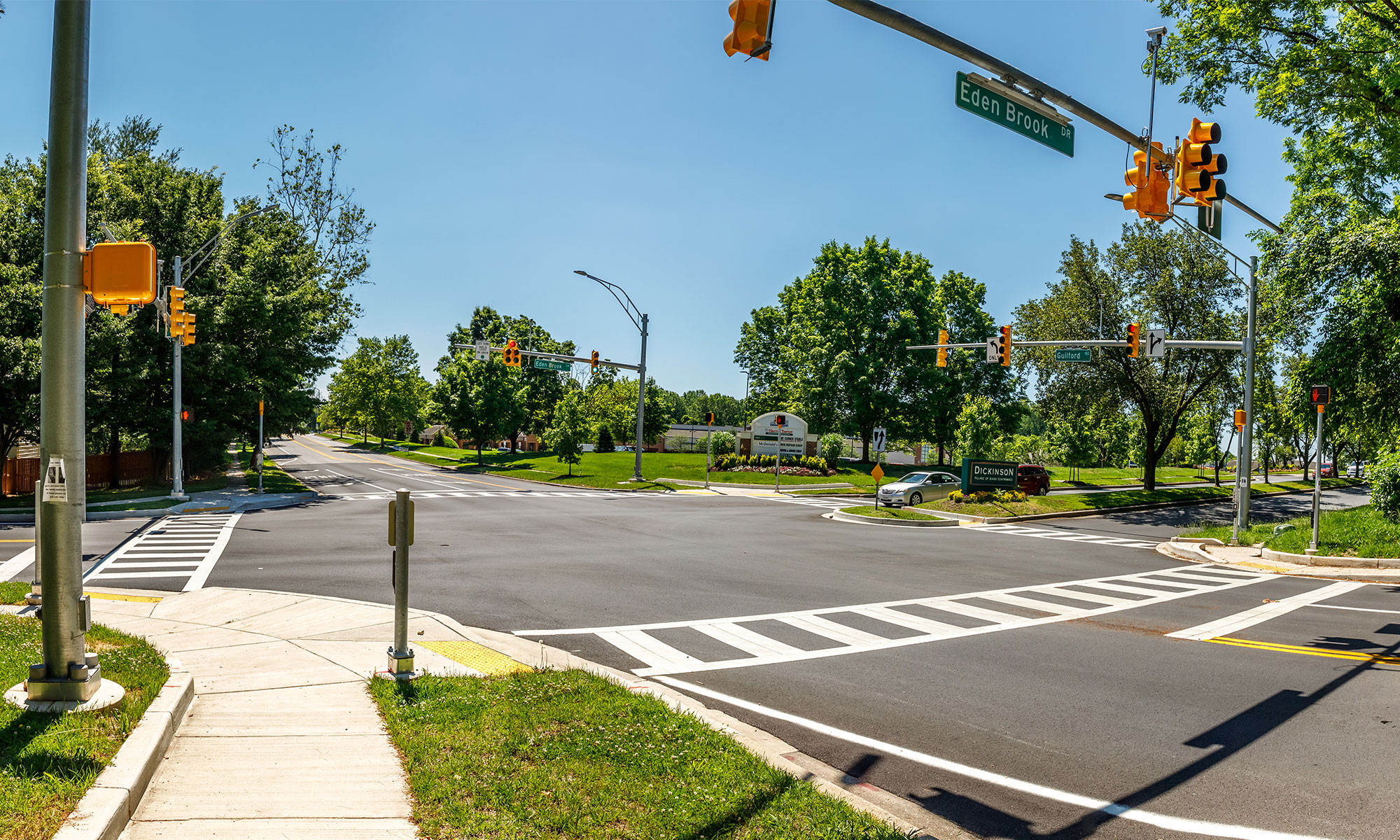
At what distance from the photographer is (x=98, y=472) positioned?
3278 cm

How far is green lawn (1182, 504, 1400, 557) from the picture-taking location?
54.5ft

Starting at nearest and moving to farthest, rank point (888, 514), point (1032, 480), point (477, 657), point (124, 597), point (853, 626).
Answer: point (477, 657), point (853, 626), point (124, 597), point (888, 514), point (1032, 480)

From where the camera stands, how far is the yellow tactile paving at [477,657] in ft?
24.0

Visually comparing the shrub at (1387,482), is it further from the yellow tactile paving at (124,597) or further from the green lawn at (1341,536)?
the yellow tactile paving at (124,597)

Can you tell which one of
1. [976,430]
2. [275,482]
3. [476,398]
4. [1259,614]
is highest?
[476,398]

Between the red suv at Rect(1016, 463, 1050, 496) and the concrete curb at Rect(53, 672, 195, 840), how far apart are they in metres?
38.2

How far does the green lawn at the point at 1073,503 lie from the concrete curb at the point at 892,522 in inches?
86.1

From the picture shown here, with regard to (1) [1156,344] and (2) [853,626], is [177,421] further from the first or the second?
(1) [1156,344]

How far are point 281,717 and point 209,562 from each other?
997cm

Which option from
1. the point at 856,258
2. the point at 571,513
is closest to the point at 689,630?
the point at 571,513

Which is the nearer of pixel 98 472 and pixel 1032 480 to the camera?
pixel 98 472

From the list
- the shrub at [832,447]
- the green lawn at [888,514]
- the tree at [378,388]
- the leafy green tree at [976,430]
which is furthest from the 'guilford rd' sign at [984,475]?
the tree at [378,388]

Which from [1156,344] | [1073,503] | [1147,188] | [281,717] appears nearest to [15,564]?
[281,717]

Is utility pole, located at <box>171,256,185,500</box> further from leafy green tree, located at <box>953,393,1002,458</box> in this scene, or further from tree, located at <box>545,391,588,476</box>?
leafy green tree, located at <box>953,393,1002,458</box>
